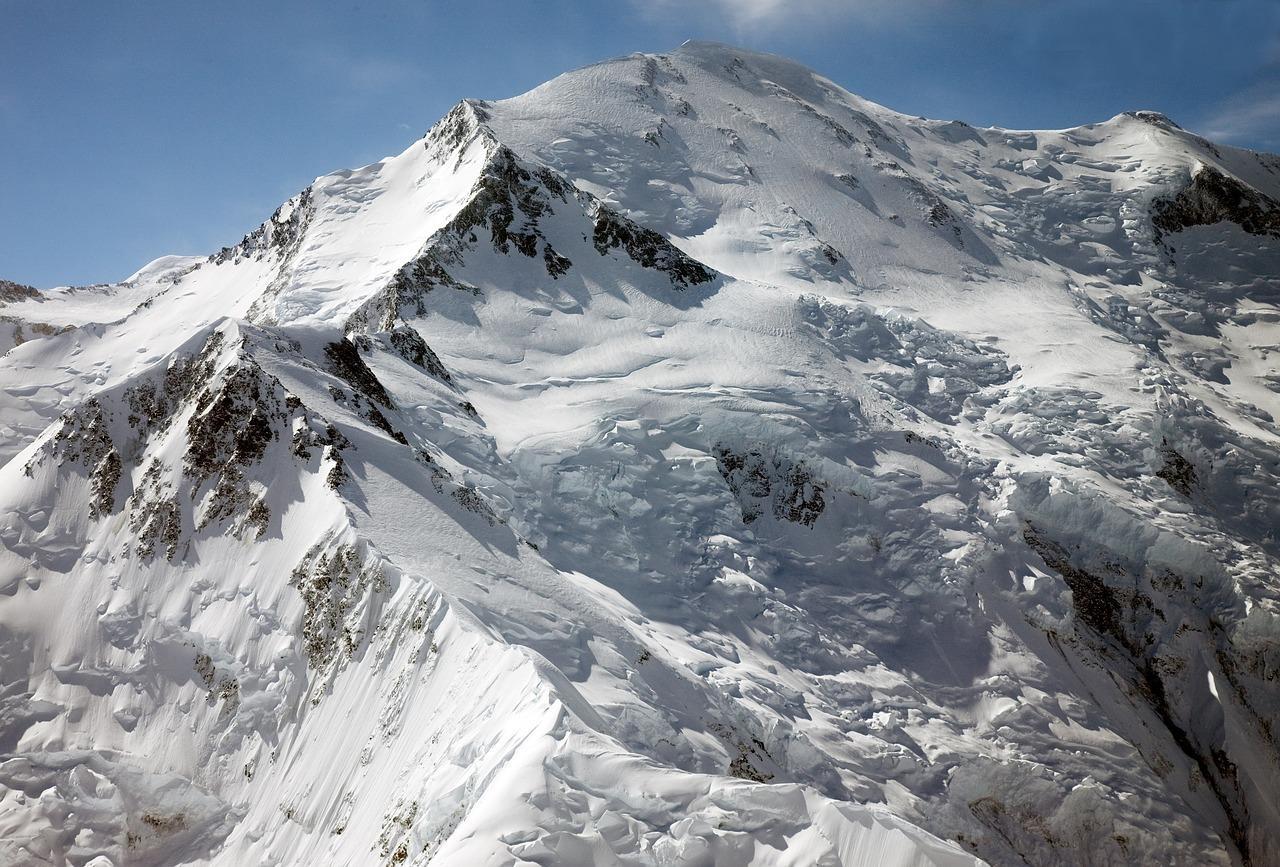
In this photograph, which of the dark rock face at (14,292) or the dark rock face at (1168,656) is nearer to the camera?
the dark rock face at (1168,656)

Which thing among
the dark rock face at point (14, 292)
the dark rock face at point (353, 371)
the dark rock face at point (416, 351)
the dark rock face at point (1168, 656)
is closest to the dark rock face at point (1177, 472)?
the dark rock face at point (1168, 656)

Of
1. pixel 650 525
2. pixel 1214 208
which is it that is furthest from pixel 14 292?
pixel 1214 208

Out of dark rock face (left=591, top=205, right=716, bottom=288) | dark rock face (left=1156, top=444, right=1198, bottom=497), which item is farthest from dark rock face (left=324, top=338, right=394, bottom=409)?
dark rock face (left=1156, top=444, right=1198, bottom=497)

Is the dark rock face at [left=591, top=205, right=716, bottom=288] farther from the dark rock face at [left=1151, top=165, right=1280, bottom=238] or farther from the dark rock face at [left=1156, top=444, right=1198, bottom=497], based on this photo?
the dark rock face at [left=1151, top=165, right=1280, bottom=238]

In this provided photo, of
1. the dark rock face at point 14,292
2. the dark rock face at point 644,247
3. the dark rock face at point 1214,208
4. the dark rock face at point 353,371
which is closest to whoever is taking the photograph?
the dark rock face at point 353,371

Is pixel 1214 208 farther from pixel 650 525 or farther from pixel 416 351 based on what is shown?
pixel 416 351

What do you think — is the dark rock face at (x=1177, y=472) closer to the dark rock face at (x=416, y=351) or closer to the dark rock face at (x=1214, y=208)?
the dark rock face at (x=1214, y=208)
